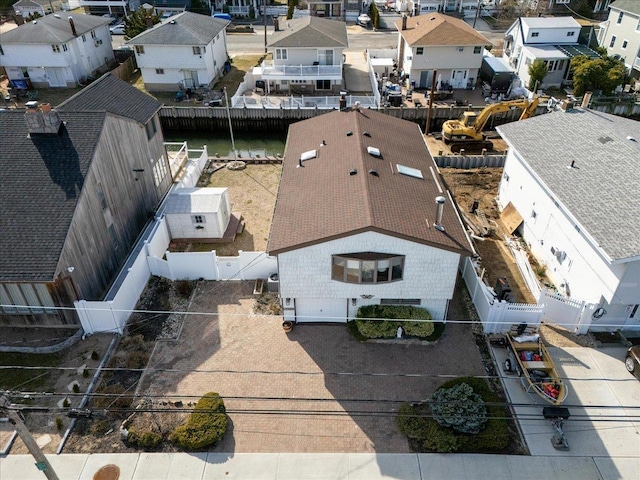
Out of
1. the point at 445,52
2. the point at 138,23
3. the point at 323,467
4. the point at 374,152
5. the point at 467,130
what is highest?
the point at 138,23

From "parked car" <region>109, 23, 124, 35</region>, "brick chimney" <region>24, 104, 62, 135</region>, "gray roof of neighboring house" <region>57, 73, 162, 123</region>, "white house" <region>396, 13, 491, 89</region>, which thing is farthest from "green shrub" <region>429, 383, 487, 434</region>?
"parked car" <region>109, 23, 124, 35</region>

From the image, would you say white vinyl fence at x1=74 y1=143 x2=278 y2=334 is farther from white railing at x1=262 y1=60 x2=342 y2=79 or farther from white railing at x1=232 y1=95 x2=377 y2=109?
white railing at x1=262 y1=60 x2=342 y2=79

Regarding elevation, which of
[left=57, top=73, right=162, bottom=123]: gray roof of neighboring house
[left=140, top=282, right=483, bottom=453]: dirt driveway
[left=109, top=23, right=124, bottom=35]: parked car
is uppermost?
[left=57, top=73, right=162, bottom=123]: gray roof of neighboring house

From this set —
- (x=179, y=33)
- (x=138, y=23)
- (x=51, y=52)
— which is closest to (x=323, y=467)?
(x=179, y=33)

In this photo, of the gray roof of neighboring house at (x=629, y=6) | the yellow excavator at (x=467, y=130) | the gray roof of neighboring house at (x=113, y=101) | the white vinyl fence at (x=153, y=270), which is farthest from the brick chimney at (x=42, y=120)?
the gray roof of neighboring house at (x=629, y=6)

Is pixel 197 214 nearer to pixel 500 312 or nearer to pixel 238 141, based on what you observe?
pixel 500 312
